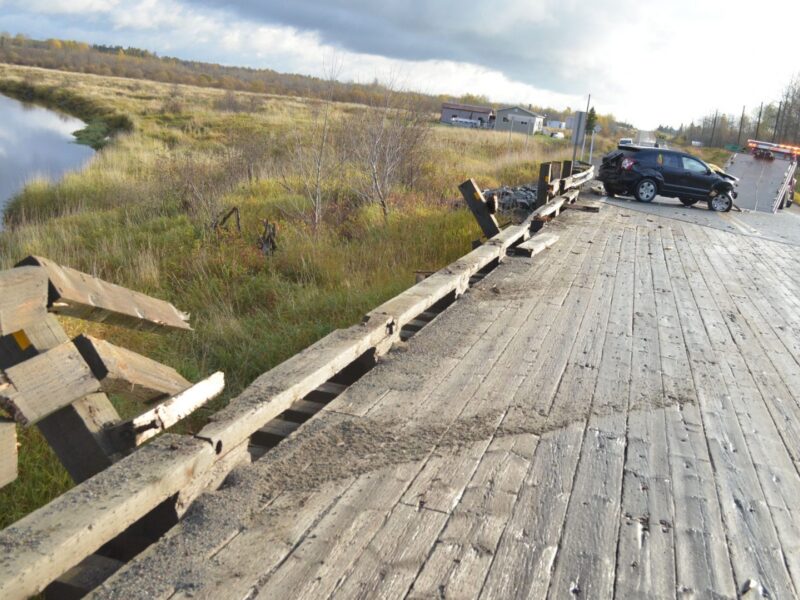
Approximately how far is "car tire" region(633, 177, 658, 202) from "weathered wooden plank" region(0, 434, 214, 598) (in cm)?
1742

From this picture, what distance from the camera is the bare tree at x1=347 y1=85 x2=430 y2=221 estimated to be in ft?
49.6

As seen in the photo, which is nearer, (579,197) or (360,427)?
(360,427)

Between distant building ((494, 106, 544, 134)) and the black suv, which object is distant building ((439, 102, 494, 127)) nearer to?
distant building ((494, 106, 544, 134))

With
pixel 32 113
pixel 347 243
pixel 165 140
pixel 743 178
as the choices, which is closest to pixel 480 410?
pixel 347 243

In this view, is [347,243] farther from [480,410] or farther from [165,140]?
[165,140]

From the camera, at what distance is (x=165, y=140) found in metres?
32.2

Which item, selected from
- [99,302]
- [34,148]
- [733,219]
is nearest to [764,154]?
[733,219]

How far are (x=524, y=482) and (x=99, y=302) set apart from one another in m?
1.98

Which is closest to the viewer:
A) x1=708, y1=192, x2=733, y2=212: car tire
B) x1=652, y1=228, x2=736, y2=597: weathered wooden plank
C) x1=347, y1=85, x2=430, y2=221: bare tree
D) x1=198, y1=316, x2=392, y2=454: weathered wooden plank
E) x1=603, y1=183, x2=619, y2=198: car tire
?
x1=652, y1=228, x2=736, y2=597: weathered wooden plank

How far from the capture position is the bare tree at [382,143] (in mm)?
15127

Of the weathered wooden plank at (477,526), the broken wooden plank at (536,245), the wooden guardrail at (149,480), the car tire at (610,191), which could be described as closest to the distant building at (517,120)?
the car tire at (610,191)

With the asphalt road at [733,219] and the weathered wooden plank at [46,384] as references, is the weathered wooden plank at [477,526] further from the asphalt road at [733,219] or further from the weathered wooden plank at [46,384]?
the asphalt road at [733,219]

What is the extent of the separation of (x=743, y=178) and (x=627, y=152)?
755 cm

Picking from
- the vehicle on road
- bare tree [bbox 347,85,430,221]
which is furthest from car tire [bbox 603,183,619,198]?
the vehicle on road
